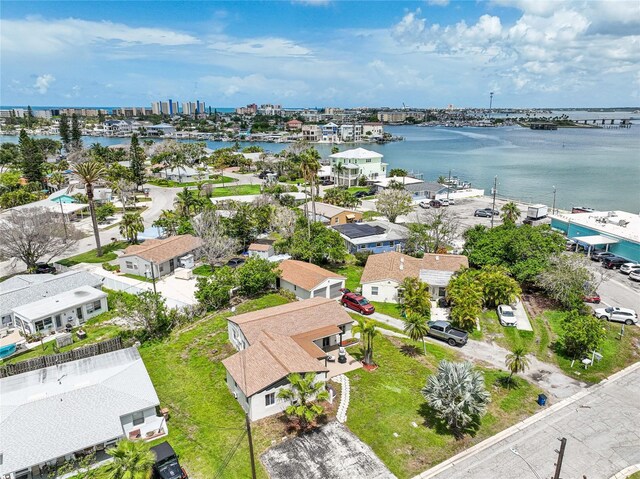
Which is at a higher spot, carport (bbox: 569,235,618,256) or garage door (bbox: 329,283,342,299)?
carport (bbox: 569,235,618,256)

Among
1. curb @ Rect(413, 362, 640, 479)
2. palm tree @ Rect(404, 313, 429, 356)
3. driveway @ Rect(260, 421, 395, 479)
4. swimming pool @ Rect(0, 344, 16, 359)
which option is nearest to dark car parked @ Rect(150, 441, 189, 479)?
driveway @ Rect(260, 421, 395, 479)

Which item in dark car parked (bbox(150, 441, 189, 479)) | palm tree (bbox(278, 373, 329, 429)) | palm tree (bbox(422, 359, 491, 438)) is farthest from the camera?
palm tree (bbox(422, 359, 491, 438))

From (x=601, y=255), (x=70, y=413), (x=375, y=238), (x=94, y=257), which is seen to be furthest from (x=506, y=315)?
(x=94, y=257)

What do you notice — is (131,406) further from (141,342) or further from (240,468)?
(141,342)

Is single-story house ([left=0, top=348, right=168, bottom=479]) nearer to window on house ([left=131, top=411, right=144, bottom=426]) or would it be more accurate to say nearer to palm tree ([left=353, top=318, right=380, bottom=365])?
window on house ([left=131, top=411, right=144, bottom=426])

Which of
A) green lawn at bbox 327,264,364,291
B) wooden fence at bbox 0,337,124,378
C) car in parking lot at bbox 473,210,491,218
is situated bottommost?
green lawn at bbox 327,264,364,291

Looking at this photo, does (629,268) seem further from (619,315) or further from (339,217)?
(339,217)
